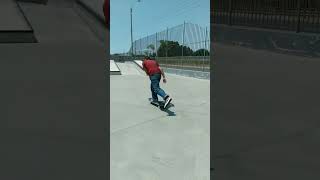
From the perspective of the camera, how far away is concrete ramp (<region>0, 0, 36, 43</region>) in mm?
10355

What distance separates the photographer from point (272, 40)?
1583 centimetres

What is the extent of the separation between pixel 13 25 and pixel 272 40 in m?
9.75

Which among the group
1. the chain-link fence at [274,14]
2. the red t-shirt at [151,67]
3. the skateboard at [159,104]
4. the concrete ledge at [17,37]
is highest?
the chain-link fence at [274,14]

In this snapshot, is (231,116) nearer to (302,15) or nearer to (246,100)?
(246,100)

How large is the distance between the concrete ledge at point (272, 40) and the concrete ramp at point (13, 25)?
5.66 meters

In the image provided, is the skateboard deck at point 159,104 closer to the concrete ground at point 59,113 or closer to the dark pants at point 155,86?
the dark pants at point 155,86

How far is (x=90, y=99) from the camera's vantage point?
17.5 feet

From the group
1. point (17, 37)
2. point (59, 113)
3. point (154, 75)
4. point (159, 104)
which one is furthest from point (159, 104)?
point (17, 37)

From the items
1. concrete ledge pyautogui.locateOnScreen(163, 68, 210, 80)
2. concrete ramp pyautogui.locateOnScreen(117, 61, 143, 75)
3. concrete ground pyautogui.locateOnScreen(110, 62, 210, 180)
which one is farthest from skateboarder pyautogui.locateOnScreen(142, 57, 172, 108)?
concrete ramp pyautogui.locateOnScreen(117, 61, 143, 75)

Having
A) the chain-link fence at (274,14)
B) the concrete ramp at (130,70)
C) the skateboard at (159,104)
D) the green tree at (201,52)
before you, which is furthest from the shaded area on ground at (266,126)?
the concrete ramp at (130,70)

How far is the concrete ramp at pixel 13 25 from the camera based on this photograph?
34.0 ft

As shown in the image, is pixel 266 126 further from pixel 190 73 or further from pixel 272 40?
pixel 272 40

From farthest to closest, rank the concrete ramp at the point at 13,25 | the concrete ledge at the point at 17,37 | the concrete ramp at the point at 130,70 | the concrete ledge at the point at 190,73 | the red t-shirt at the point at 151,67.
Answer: the concrete ramp at the point at 130,70
the concrete ledge at the point at 190,73
the concrete ledge at the point at 17,37
the concrete ramp at the point at 13,25
the red t-shirt at the point at 151,67

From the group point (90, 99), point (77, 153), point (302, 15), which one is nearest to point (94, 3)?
point (77, 153)
